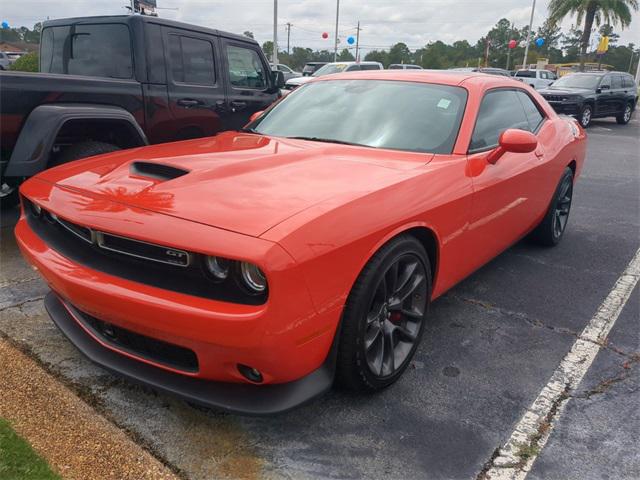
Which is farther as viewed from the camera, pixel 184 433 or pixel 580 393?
pixel 580 393

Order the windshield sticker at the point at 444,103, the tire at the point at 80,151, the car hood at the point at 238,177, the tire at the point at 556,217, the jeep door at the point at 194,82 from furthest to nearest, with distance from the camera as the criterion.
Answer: the jeep door at the point at 194,82 < the tire at the point at 556,217 < the tire at the point at 80,151 < the windshield sticker at the point at 444,103 < the car hood at the point at 238,177

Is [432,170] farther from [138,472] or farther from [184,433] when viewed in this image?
[138,472]

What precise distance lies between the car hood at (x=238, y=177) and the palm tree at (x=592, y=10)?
31.8 metres

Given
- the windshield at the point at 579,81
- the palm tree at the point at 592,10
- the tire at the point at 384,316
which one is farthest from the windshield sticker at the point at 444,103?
the palm tree at the point at 592,10

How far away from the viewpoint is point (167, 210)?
2041mm

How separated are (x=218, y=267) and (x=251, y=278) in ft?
0.45

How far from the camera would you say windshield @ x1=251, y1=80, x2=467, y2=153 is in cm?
312

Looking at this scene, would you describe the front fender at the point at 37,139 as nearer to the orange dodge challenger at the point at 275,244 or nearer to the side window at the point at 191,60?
the orange dodge challenger at the point at 275,244

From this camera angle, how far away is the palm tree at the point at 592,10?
93.7ft

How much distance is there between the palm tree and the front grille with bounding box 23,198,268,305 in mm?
32912

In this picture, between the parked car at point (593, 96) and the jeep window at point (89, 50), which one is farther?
the parked car at point (593, 96)

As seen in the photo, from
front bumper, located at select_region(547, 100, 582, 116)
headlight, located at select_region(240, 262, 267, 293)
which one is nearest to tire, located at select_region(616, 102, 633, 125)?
front bumper, located at select_region(547, 100, 582, 116)

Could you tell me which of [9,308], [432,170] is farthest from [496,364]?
[9,308]

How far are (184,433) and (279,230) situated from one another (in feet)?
3.28
